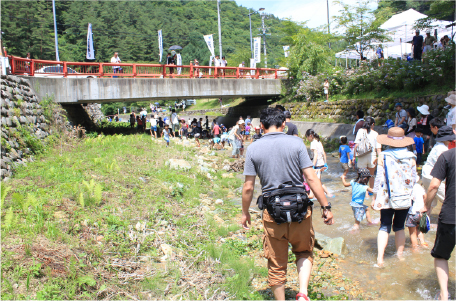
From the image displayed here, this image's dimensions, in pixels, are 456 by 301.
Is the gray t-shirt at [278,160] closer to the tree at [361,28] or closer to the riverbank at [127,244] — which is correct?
the riverbank at [127,244]

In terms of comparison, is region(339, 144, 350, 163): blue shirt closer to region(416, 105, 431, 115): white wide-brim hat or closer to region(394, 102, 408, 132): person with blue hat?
region(416, 105, 431, 115): white wide-brim hat

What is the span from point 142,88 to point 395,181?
643 inches

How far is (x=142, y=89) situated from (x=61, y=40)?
49635mm

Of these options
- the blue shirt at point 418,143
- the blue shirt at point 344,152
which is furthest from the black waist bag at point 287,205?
the blue shirt at point 418,143

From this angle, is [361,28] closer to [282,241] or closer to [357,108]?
[357,108]

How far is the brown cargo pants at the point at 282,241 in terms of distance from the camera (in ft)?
10.2

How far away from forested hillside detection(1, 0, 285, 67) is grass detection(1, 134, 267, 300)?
29.1 metres

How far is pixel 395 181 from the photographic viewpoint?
4070 mm

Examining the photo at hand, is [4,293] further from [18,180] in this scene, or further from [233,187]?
[233,187]

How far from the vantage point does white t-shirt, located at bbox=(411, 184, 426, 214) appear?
412 centimetres

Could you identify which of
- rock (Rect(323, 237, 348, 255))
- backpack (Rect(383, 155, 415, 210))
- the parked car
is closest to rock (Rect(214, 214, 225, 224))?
rock (Rect(323, 237, 348, 255))

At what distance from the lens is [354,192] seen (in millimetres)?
5488

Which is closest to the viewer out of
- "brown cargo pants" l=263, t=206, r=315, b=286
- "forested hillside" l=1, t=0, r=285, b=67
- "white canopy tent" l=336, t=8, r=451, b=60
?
"brown cargo pants" l=263, t=206, r=315, b=286

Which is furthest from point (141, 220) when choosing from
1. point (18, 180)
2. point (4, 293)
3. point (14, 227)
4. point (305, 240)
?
point (18, 180)
